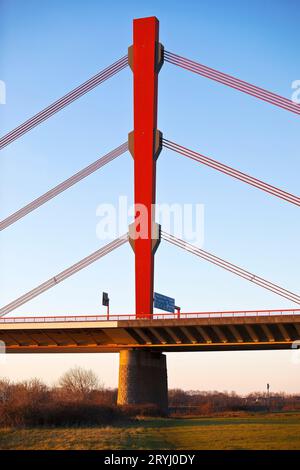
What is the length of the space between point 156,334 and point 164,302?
8.02m

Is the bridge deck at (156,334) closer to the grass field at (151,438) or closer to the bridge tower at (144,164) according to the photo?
the bridge tower at (144,164)

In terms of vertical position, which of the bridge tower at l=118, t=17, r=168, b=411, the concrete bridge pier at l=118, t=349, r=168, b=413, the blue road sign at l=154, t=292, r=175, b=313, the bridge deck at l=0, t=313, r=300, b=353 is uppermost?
the bridge tower at l=118, t=17, r=168, b=411

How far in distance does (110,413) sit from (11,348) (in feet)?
75.7

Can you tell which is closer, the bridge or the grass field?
the grass field

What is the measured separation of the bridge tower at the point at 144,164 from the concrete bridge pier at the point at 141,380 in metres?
0.10

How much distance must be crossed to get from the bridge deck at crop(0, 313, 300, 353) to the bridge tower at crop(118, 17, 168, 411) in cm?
323

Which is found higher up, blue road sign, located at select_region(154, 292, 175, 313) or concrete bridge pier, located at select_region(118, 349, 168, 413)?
blue road sign, located at select_region(154, 292, 175, 313)

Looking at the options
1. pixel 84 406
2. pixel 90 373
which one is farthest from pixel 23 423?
pixel 90 373

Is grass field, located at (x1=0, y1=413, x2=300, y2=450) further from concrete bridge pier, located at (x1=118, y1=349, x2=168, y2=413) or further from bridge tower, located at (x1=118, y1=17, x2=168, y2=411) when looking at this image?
concrete bridge pier, located at (x1=118, y1=349, x2=168, y2=413)

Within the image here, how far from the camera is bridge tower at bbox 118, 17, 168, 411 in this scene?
64125mm

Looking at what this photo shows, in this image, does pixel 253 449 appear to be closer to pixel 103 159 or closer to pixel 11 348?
pixel 103 159

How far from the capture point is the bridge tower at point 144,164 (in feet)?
210

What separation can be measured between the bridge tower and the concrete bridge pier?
10 centimetres

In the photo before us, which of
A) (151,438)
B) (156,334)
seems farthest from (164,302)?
(151,438)
